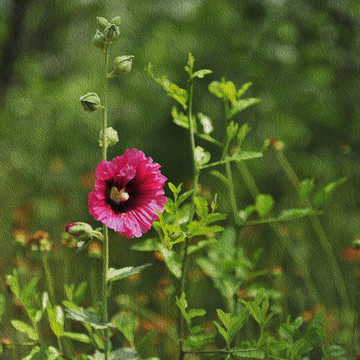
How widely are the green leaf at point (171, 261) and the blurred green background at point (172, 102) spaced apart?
90 cm

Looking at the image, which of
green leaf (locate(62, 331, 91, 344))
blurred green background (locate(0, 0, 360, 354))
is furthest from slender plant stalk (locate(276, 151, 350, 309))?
green leaf (locate(62, 331, 91, 344))

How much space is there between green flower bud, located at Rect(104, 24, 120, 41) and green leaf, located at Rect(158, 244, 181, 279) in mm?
291

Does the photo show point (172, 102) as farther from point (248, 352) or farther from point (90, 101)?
point (248, 352)

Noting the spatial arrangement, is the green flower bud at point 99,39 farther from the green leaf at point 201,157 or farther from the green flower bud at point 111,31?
the green leaf at point 201,157

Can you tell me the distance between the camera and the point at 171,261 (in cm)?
68

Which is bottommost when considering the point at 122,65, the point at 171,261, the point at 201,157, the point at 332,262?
the point at 332,262

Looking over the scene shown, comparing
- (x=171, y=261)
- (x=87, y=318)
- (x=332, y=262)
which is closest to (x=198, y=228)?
(x=171, y=261)

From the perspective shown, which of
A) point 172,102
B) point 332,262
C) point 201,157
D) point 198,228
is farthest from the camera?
point 172,102

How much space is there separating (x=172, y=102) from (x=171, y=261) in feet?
5.32

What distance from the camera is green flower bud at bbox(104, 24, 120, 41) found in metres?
0.67

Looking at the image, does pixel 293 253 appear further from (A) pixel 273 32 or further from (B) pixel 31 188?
(B) pixel 31 188

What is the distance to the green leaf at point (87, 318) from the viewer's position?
0.62 metres

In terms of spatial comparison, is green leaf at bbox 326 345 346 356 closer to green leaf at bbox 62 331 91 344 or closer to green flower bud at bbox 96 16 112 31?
green leaf at bbox 62 331 91 344

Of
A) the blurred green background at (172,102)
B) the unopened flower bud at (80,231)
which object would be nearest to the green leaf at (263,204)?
the unopened flower bud at (80,231)
